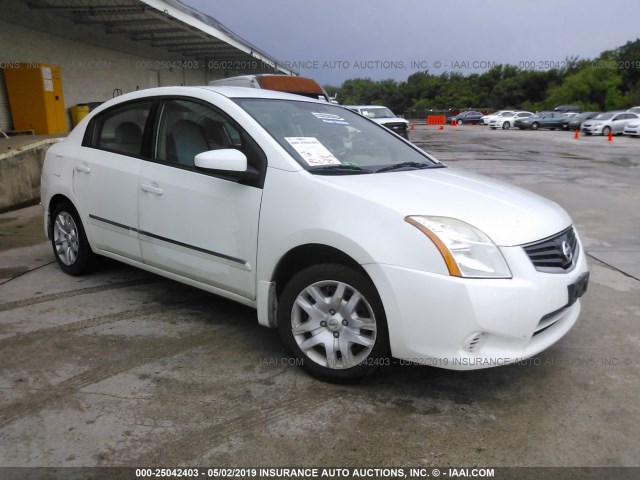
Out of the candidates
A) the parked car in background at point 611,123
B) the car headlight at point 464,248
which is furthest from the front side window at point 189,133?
the parked car in background at point 611,123

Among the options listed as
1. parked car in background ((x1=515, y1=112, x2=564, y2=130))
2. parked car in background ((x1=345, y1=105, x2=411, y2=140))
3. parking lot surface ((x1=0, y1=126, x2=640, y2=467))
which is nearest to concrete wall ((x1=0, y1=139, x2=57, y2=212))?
parking lot surface ((x1=0, y1=126, x2=640, y2=467))

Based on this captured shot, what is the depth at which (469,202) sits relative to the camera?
291 cm

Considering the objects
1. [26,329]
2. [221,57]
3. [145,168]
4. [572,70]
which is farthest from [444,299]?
[572,70]

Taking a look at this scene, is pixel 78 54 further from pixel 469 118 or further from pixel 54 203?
pixel 469 118

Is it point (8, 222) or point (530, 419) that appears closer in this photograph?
point (530, 419)

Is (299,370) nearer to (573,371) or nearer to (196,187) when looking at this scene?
(196,187)

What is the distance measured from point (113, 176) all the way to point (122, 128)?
438 millimetres

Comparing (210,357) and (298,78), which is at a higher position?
(298,78)

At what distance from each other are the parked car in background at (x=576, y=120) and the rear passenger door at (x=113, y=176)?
38637 mm

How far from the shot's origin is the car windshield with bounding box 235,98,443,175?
3266mm

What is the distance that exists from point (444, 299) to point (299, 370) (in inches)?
42.2

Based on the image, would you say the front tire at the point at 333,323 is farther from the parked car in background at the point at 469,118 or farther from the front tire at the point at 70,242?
the parked car in background at the point at 469,118

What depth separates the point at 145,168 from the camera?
3797mm

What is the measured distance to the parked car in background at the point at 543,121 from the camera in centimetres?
4069
